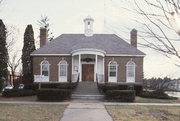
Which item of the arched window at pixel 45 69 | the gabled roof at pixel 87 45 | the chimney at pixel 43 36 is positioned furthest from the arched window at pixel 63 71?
the chimney at pixel 43 36

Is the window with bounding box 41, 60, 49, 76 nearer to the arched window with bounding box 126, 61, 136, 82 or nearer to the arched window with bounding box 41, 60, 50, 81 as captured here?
the arched window with bounding box 41, 60, 50, 81

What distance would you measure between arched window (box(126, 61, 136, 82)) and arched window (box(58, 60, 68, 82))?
7232 millimetres

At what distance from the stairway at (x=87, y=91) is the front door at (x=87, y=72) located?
2346mm

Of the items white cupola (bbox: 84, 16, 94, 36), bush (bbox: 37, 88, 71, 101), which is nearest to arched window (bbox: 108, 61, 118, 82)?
white cupola (bbox: 84, 16, 94, 36)

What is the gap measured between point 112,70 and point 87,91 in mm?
6627

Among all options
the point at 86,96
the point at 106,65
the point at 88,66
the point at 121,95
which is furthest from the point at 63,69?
the point at 121,95

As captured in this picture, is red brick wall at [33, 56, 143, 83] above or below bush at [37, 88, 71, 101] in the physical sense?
above

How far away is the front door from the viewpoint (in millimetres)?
37278

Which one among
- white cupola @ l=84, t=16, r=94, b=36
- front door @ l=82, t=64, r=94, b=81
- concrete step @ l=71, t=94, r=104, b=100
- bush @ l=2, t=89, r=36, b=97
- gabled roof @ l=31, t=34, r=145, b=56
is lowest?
concrete step @ l=71, t=94, r=104, b=100

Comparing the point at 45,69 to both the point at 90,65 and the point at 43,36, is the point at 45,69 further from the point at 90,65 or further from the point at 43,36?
the point at 43,36

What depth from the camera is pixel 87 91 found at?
31406 mm

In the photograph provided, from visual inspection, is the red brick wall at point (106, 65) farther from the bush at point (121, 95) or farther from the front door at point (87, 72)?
the bush at point (121, 95)

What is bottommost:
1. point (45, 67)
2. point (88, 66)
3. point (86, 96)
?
point (86, 96)

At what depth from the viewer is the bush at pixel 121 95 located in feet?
83.7
